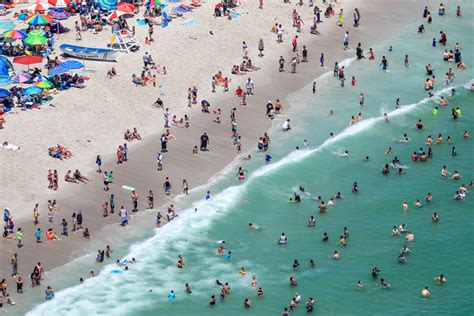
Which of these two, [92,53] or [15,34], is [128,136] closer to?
[92,53]

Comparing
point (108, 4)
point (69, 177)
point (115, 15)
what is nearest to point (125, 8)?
point (115, 15)

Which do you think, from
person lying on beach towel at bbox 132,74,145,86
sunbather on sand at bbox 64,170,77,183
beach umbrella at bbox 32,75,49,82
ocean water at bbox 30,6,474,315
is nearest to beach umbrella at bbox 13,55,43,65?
beach umbrella at bbox 32,75,49,82

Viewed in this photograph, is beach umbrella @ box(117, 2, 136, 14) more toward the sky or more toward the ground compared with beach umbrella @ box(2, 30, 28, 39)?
more toward the sky

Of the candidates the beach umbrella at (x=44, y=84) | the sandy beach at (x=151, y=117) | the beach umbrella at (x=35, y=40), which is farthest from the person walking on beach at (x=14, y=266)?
the beach umbrella at (x=35, y=40)

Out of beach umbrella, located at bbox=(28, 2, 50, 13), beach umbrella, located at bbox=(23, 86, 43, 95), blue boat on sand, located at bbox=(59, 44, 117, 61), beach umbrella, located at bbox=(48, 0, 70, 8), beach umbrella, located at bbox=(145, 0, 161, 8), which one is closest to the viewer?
beach umbrella, located at bbox=(23, 86, 43, 95)

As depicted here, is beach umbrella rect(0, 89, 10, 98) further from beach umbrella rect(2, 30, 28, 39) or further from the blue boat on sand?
the blue boat on sand

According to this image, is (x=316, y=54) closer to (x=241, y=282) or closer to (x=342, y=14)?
(x=342, y=14)

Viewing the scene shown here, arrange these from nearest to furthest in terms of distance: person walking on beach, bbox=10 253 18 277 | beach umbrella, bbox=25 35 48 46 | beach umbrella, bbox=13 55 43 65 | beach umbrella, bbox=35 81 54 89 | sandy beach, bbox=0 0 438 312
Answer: person walking on beach, bbox=10 253 18 277 → sandy beach, bbox=0 0 438 312 → beach umbrella, bbox=35 81 54 89 → beach umbrella, bbox=13 55 43 65 → beach umbrella, bbox=25 35 48 46

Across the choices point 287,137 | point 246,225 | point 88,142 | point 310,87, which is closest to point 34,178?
point 88,142
